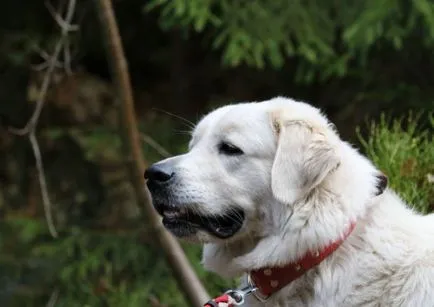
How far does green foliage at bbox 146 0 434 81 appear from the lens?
7.87 metres

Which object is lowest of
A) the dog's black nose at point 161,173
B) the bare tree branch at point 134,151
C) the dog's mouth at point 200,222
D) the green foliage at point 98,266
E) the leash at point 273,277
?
the green foliage at point 98,266

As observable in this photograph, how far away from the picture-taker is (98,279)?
9.41 meters

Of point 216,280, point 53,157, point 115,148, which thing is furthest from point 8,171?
point 216,280

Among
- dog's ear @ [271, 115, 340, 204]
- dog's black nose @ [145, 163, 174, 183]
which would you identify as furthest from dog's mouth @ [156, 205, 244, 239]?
dog's ear @ [271, 115, 340, 204]

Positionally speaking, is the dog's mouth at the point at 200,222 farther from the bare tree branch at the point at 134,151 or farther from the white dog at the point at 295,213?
the bare tree branch at the point at 134,151

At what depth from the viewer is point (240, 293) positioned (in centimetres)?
424

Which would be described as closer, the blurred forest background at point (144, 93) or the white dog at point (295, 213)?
the white dog at point (295, 213)

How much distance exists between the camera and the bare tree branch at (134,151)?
7.40m

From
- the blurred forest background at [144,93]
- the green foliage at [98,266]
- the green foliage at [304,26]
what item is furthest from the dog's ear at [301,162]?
the green foliage at [98,266]

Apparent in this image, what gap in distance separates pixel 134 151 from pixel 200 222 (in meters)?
3.51

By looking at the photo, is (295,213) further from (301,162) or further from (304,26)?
(304,26)

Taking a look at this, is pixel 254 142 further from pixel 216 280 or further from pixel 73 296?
pixel 73 296

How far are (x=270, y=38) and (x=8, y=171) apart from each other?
3.90 metres

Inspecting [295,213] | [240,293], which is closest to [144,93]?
[240,293]
